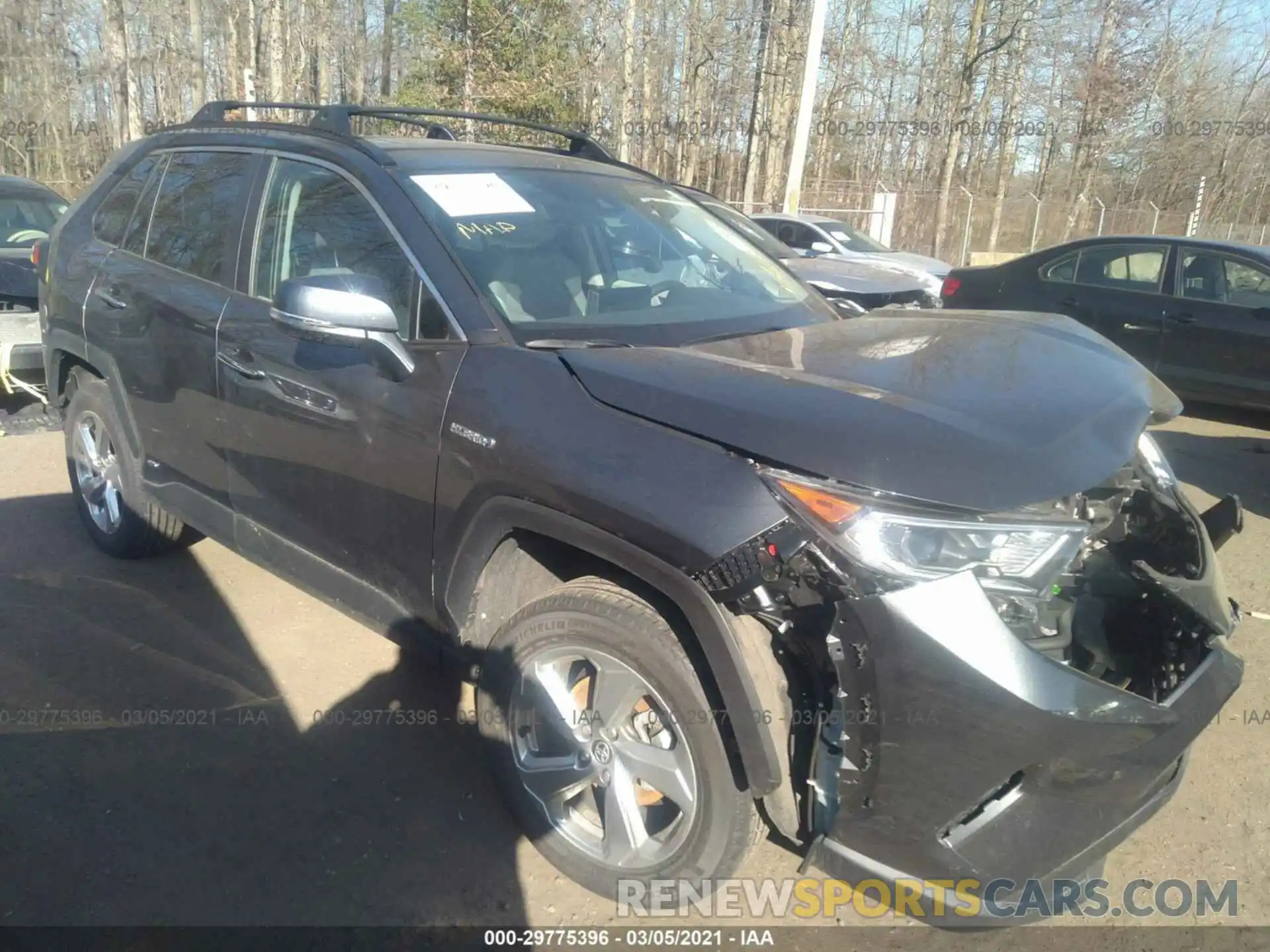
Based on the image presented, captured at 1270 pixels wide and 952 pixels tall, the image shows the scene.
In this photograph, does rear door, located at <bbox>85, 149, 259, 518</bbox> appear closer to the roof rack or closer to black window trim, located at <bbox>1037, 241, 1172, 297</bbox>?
the roof rack

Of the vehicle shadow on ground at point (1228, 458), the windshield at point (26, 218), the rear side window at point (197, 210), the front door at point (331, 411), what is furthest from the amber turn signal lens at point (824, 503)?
the windshield at point (26, 218)

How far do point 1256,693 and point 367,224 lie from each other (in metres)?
3.60

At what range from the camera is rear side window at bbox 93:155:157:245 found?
4188 mm

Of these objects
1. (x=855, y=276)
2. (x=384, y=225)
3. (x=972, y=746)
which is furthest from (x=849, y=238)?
(x=972, y=746)

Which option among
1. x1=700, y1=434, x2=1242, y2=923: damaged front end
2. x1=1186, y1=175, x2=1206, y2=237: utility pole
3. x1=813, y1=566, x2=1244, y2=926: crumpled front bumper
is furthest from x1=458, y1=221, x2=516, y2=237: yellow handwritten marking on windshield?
x1=1186, y1=175, x2=1206, y2=237: utility pole

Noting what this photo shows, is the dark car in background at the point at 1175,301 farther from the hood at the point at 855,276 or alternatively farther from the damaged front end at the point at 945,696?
the damaged front end at the point at 945,696

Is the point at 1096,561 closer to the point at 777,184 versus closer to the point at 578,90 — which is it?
the point at 578,90

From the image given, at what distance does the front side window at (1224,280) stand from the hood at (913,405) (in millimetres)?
6068

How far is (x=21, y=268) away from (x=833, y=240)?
32.4ft

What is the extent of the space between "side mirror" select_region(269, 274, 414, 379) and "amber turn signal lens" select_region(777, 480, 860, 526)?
123 cm

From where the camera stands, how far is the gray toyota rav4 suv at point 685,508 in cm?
196

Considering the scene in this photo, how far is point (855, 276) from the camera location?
10422 millimetres

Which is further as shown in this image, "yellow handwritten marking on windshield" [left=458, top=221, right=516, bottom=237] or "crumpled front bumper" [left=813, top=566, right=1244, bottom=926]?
"yellow handwritten marking on windshield" [left=458, top=221, right=516, bottom=237]

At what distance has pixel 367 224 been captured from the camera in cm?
298
